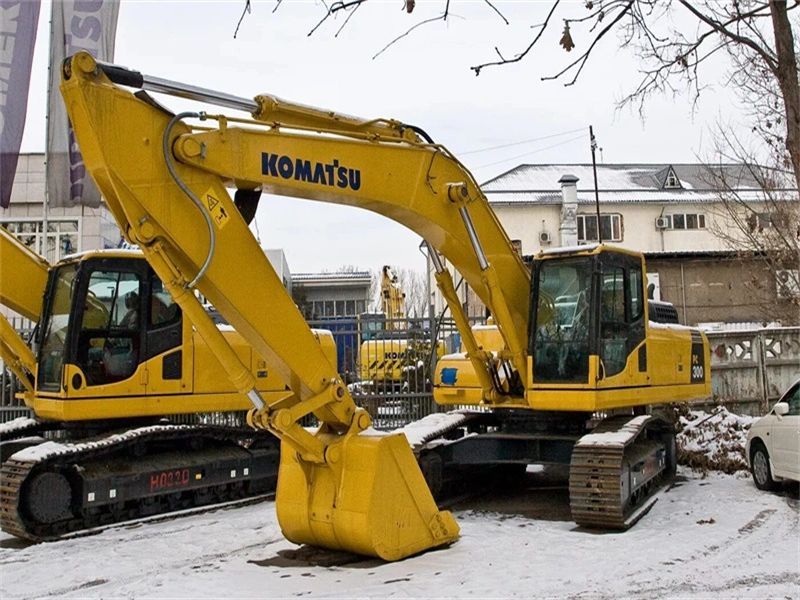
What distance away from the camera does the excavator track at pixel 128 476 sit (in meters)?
8.77

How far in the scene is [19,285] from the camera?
10.5 meters

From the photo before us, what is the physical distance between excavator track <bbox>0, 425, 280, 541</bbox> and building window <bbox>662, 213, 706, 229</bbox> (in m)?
36.9

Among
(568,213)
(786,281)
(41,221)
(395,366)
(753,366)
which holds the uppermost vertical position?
(568,213)

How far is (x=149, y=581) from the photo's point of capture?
679cm

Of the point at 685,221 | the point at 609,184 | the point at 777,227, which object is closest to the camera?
the point at 777,227

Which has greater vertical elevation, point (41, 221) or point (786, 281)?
point (41, 221)

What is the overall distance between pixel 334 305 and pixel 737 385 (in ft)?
138

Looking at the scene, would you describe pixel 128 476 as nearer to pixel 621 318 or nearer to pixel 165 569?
pixel 165 569

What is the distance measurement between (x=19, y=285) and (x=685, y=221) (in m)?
39.2

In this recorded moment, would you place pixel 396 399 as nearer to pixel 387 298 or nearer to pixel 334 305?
pixel 387 298

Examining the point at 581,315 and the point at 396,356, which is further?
the point at 396,356

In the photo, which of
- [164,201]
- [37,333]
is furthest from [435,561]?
[37,333]

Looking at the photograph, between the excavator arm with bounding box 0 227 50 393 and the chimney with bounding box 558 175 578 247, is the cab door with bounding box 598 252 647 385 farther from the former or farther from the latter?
the chimney with bounding box 558 175 578 247

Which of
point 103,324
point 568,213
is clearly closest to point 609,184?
point 568,213
